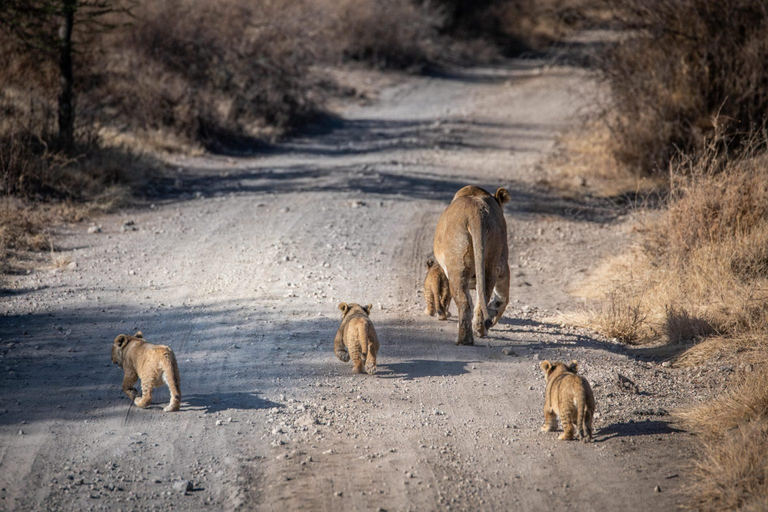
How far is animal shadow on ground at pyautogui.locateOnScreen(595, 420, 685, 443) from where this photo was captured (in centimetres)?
540

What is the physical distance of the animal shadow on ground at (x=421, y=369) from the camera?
6.30 meters

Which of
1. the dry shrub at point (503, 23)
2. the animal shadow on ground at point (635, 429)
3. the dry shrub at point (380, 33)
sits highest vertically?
the dry shrub at point (503, 23)

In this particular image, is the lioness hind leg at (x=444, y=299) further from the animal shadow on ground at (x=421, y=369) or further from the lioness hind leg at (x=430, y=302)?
the animal shadow on ground at (x=421, y=369)

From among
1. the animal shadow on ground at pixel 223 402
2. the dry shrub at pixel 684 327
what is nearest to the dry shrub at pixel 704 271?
the dry shrub at pixel 684 327

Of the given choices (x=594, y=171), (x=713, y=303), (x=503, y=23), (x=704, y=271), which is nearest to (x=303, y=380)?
(x=713, y=303)

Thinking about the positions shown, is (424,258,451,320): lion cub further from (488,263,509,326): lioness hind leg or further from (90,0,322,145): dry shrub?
(90,0,322,145): dry shrub

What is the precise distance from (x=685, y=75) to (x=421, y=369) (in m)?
9.40

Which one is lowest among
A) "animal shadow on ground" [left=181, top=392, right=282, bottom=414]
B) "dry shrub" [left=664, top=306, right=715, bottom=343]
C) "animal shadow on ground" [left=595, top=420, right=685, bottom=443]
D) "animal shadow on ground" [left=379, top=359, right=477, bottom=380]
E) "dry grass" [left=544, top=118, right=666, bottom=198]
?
"animal shadow on ground" [left=181, top=392, right=282, bottom=414]

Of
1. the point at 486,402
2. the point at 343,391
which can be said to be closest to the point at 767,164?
the point at 486,402

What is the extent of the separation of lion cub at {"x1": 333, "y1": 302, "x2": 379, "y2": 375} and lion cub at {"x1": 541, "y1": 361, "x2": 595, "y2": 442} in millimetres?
1427

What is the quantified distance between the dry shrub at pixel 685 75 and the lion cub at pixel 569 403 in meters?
8.64

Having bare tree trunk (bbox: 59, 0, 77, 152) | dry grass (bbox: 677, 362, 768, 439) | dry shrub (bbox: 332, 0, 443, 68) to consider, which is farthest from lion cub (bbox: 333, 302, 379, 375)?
dry shrub (bbox: 332, 0, 443, 68)

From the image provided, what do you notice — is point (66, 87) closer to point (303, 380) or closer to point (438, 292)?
point (438, 292)

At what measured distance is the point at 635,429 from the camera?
217 inches
